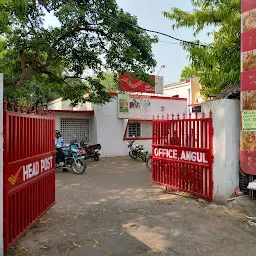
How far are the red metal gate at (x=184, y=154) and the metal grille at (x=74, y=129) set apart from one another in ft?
24.9

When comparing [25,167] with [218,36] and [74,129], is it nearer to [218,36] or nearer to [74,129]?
[218,36]

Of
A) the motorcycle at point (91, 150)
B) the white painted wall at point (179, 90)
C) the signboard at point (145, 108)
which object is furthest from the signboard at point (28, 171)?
the white painted wall at point (179, 90)

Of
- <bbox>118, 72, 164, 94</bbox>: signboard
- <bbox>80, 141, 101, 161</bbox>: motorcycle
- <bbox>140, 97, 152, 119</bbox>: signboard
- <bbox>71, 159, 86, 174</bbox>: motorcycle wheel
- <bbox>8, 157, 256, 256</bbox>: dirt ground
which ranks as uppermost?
<bbox>118, 72, 164, 94</bbox>: signboard

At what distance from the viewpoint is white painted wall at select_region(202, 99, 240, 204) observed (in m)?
4.86

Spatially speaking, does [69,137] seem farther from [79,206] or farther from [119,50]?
[79,206]

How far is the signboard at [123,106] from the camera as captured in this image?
1366 cm

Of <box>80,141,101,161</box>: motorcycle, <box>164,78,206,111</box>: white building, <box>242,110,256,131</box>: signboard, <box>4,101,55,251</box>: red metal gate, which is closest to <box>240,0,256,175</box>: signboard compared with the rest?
<box>242,110,256,131</box>: signboard

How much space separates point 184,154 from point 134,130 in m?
9.13

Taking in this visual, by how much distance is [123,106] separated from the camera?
13.8 m

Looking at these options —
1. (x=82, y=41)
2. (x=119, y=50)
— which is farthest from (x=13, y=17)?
(x=119, y=50)

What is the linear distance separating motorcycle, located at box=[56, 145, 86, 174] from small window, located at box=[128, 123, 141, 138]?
5.29 metres

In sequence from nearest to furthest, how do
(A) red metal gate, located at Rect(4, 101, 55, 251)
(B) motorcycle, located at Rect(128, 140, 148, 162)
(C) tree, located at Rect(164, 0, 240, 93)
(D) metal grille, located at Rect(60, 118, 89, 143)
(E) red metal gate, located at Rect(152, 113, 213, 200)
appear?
(A) red metal gate, located at Rect(4, 101, 55, 251), (E) red metal gate, located at Rect(152, 113, 213, 200), (C) tree, located at Rect(164, 0, 240, 93), (B) motorcycle, located at Rect(128, 140, 148, 162), (D) metal grille, located at Rect(60, 118, 89, 143)

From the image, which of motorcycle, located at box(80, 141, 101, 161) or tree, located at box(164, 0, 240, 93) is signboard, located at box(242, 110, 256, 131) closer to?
tree, located at box(164, 0, 240, 93)

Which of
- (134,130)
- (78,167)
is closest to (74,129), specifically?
(134,130)
